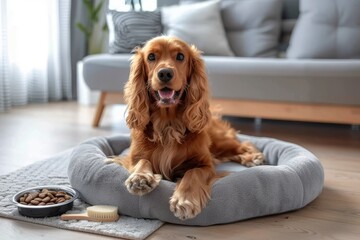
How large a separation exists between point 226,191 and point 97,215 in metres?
0.48

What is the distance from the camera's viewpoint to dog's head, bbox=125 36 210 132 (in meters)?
1.85

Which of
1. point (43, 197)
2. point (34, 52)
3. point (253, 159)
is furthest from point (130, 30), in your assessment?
point (43, 197)

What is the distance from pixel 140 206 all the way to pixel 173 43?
2.18 ft

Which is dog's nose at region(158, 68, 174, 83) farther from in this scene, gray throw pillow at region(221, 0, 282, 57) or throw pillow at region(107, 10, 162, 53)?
gray throw pillow at region(221, 0, 282, 57)

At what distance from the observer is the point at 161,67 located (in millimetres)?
1796

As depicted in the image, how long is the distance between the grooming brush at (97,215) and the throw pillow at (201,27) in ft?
7.46

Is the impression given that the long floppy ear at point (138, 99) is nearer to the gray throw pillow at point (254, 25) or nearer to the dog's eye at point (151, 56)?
the dog's eye at point (151, 56)

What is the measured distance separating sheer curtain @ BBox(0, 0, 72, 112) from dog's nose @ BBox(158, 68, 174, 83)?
9.17 feet

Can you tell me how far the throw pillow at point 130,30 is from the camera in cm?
367

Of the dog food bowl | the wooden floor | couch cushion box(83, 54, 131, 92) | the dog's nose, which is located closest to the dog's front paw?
the wooden floor

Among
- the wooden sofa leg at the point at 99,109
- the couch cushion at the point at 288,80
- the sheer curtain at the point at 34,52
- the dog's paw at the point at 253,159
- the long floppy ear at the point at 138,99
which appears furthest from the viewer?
the sheer curtain at the point at 34,52

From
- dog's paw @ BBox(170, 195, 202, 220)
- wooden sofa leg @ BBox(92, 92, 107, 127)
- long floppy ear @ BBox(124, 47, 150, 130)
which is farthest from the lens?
wooden sofa leg @ BBox(92, 92, 107, 127)

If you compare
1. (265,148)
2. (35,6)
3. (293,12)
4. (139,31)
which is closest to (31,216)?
(265,148)

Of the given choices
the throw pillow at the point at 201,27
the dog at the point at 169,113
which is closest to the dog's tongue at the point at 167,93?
the dog at the point at 169,113
